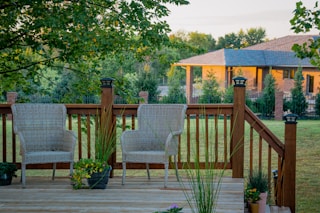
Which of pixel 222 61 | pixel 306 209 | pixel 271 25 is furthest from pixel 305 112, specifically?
pixel 306 209

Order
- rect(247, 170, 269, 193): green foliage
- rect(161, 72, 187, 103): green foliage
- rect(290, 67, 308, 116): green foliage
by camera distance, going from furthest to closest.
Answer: rect(290, 67, 308, 116): green foliage, rect(161, 72, 187, 103): green foliage, rect(247, 170, 269, 193): green foliage

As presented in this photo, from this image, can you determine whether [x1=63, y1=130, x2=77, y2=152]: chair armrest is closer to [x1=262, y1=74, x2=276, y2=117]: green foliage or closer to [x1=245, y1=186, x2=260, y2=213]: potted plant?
[x1=245, y1=186, x2=260, y2=213]: potted plant

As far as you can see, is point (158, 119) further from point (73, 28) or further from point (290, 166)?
point (73, 28)

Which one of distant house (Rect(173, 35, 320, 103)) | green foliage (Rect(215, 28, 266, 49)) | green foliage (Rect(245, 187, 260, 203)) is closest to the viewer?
green foliage (Rect(245, 187, 260, 203))

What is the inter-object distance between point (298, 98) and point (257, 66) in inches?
187

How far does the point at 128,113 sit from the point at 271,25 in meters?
22.0

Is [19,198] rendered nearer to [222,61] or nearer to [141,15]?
[141,15]

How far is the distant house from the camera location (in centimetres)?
2430

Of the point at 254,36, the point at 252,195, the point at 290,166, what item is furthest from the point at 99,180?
the point at 254,36

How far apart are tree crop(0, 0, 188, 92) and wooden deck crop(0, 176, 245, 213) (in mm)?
1896

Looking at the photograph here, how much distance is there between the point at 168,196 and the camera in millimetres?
4906

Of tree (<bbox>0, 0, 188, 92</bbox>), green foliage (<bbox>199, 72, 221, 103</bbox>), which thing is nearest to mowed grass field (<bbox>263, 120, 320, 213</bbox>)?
green foliage (<bbox>199, 72, 221, 103</bbox>)

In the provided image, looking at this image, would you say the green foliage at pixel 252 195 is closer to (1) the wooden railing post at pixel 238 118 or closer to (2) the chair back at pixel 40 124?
(1) the wooden railing post at pixel 238 118

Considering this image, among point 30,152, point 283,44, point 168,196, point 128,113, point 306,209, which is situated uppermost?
point 283,44
